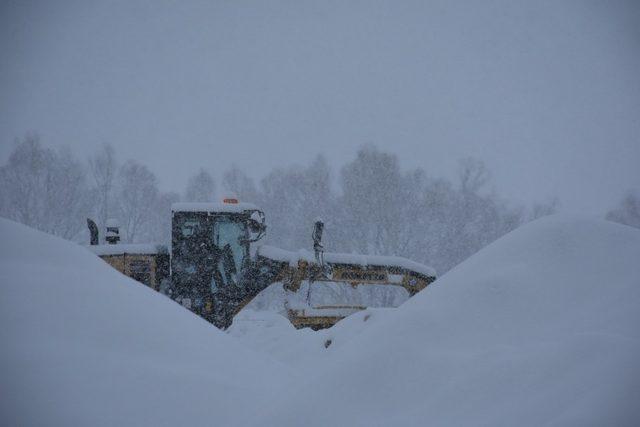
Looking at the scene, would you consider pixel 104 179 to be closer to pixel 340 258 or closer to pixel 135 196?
pixel 135 196

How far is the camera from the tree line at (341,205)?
65.1 ft

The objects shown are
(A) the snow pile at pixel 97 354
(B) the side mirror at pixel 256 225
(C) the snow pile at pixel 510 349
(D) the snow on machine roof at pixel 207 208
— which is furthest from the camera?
(B) the side mirror at pixel 256 225

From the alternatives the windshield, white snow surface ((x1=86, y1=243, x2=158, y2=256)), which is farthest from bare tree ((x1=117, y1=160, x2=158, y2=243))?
the windshield

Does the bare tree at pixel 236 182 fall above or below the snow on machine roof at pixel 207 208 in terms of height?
above

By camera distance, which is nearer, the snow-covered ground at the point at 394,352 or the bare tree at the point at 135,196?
the snow-covered ground at the point at 394,352

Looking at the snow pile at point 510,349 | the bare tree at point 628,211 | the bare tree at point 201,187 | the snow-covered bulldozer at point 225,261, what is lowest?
the snow pile at point 510,349

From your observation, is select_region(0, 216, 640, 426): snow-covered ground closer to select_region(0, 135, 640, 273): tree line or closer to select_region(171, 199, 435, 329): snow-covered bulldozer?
select_region(171, 199, 435, 329): snow-covered bulldozer

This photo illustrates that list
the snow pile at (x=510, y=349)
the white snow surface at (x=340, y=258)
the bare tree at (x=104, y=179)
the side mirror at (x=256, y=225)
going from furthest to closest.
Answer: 1. the bare tree at (x=104, y=179)
2. the white snow surface at (x=340, y=258)
3. the side mirror at (x=256, y=225)
4. the snow pile at (x=510, y=349)

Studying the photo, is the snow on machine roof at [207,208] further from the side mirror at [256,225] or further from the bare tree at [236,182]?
the bare tree at [236,182]

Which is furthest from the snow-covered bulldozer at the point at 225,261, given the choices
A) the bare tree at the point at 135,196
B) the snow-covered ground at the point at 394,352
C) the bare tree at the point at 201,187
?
the bare tree at the point at 201,187

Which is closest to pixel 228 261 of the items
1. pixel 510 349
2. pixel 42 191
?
pixel 510 349

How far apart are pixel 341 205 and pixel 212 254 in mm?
13712

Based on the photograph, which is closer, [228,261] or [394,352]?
[394,352]

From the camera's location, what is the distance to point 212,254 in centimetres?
720
